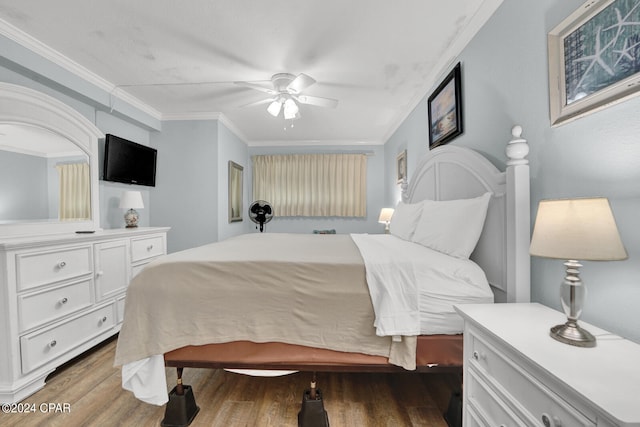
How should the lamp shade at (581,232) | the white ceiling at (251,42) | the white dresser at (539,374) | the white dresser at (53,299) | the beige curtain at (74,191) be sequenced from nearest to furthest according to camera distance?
1. the white dresser at (539,374)
2. the lamp shade at (581,232)
3. the white dresser at (53,299)
4. the white ceiling at (251,42)
5. the beige curtain at (74,191)

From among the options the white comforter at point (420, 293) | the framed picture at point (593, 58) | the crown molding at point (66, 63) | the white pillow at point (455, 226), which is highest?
the crown molding at point (66, 63)

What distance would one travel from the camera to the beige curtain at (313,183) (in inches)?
188

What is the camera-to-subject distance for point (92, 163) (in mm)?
2619

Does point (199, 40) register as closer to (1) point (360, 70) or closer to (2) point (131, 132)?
(1) point (360, 70)

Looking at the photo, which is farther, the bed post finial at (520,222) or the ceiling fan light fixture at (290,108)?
the ceiling fan light fixture at (290,108)

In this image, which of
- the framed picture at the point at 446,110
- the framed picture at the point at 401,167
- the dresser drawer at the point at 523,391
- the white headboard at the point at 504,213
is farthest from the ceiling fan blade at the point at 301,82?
the dresser drawer at the point at 523,391

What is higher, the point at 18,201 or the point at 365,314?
the point at 18,201

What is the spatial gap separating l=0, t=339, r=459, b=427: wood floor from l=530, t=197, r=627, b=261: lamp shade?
1208 mm

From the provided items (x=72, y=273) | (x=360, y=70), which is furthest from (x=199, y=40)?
(x=72, y=273)

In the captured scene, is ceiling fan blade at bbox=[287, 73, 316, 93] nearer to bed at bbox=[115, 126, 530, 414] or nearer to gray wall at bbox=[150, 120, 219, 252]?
bed at bbox=[115, 126, 530, 414]

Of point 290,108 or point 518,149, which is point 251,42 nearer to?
point 290,108

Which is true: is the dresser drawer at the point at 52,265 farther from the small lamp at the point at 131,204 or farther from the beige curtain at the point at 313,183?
the beige curtain at the point at 313,183

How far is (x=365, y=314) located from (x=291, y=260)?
18.6 inches

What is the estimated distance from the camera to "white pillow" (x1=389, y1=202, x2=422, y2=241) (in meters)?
2.26
